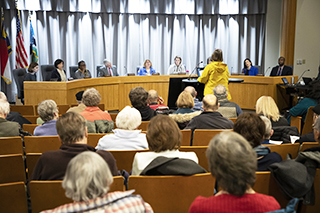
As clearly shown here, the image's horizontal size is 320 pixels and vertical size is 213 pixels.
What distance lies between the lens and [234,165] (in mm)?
1480

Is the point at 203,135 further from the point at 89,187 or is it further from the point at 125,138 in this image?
the point at 89,187

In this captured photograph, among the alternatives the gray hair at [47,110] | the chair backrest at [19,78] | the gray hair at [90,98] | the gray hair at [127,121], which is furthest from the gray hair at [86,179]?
the chair backrest at [19,78]

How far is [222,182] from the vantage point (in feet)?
4.95

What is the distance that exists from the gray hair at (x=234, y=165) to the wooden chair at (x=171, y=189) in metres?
0.53

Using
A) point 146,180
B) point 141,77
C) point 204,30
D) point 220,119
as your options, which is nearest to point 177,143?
point 146,180

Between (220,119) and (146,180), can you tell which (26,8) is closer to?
(220,119)

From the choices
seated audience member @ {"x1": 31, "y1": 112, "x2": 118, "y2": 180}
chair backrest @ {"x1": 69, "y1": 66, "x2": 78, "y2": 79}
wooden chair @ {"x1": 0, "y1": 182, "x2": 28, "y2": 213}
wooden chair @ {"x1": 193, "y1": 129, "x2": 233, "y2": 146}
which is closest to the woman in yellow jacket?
wooden chair @ {"x1": 193, "y1": 129, "x2": 233, "y2": 146}

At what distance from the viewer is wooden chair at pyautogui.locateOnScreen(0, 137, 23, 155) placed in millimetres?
3039

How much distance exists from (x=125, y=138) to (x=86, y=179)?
1.42 m

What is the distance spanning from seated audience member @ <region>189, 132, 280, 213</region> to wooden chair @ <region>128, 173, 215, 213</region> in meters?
0.49

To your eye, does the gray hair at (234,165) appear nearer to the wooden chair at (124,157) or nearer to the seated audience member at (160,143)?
the seated audience member at (160,143)

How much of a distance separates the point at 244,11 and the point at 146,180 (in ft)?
35.3

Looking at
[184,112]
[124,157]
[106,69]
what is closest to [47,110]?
[124,157]

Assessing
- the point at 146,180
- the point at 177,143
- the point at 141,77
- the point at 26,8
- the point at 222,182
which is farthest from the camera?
the point at 26,8
